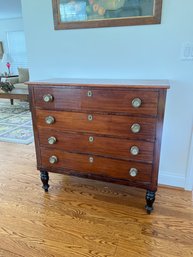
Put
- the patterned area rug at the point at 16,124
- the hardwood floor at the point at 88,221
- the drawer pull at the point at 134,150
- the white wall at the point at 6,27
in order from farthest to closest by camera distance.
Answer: the white wall at the point at 6,27 < the patterned area rug at the point at 16,124 < the drawer pull at the point at 134,150 < the hardwood floor at the point at 88,221

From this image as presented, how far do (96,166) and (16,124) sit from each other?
2473 millimetres

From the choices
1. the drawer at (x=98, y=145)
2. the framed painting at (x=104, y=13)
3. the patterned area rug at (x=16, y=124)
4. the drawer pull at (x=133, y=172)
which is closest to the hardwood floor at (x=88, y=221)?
the drawer pull at (x=133, y=172)

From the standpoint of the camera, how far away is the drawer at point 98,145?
1.38 meters

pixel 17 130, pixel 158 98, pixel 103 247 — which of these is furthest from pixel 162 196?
pixel 17 130

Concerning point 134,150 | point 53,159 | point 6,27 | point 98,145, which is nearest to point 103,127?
point 98,145

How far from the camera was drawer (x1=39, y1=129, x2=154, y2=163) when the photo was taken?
138cm

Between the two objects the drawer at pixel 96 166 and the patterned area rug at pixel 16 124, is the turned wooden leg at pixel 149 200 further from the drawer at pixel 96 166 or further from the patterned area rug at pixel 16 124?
the patterned area rug at pixel 16 124

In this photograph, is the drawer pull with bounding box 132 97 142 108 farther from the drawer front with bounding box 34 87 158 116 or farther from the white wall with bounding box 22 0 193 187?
the white wall with bounding box 22 0 193 187

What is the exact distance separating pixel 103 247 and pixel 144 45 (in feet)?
4.83

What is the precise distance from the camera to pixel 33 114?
158cm

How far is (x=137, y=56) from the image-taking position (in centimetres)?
165

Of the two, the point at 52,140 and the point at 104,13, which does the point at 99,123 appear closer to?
the point at 52,140

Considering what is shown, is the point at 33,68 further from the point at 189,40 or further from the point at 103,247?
the point at 103,247

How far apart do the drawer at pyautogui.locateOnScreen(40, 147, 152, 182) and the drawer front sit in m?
0.37
